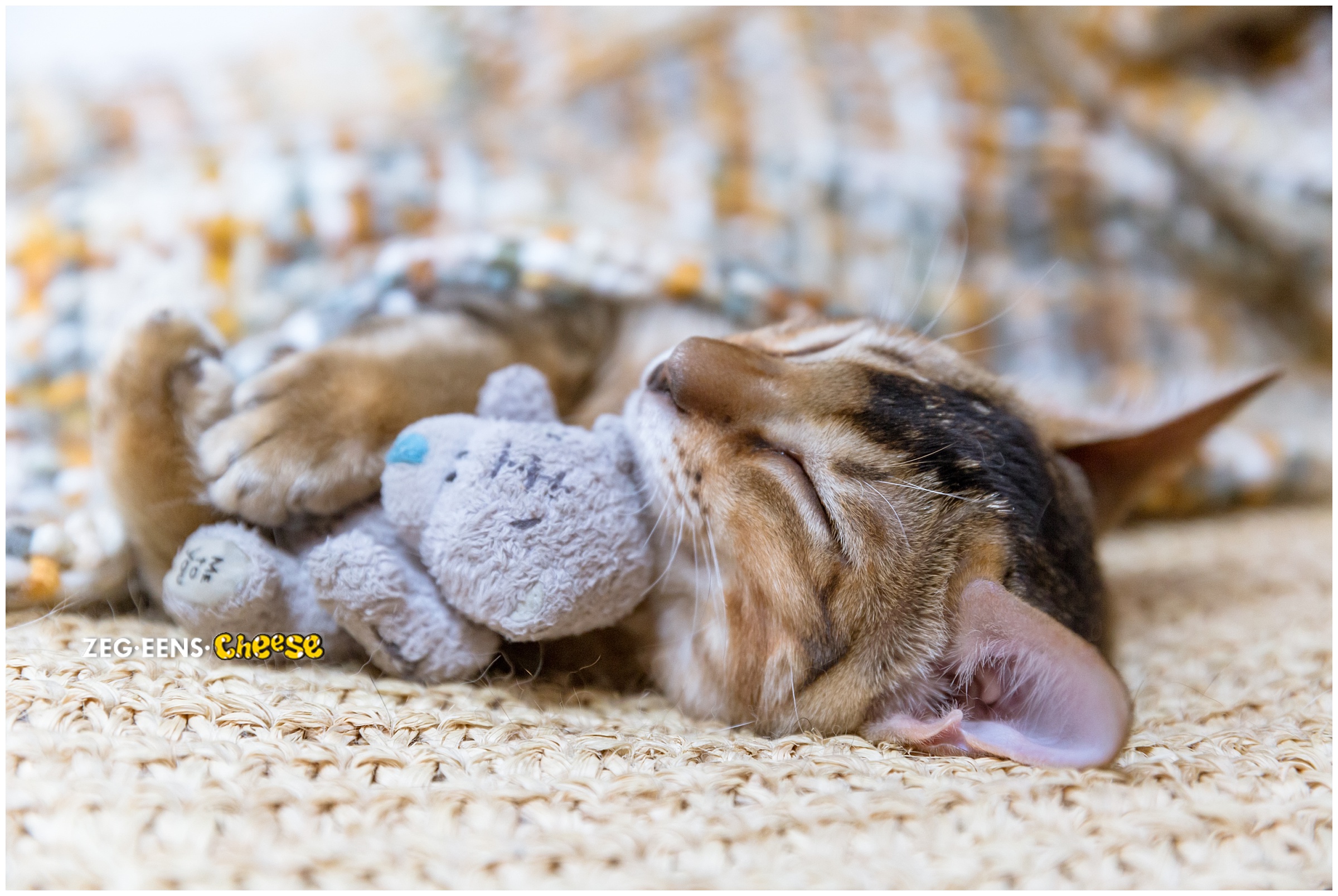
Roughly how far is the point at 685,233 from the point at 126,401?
905mm

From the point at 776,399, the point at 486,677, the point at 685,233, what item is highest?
the point at 685,233

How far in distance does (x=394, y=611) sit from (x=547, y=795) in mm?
235

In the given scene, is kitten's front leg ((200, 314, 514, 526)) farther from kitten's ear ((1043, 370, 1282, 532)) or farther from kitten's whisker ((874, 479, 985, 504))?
kitten's ear ((1043, 370, 1282, 532))

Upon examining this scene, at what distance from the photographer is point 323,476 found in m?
0.94

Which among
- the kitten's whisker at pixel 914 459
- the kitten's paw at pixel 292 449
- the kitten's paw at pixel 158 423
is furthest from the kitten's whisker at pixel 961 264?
the kitten's paw at pixel 158 423

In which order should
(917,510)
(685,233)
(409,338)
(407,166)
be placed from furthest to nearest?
(685,233) → (407,166) → (409,338) → (917,510)

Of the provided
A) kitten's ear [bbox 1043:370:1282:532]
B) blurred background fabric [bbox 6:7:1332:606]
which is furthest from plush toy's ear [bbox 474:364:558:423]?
kitten's ear [bbox 1043:370:1282:532]

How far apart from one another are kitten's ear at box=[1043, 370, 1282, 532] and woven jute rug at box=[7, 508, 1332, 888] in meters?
0.35

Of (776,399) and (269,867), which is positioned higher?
(776,399)

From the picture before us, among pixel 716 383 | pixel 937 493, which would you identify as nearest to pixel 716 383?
pixel 716 383

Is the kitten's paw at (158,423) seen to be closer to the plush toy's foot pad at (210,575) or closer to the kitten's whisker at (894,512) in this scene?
the plush toy's foot pad at (210,575)

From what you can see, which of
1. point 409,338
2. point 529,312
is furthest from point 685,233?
point 409,338

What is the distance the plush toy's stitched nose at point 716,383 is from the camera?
92 centimetres

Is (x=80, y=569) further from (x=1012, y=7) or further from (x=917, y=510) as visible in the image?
(x=1012, y=7)
